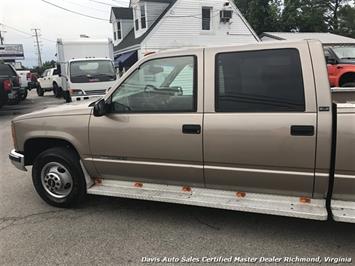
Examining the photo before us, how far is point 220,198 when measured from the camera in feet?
12.7

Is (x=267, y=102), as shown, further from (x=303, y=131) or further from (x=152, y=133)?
(x=152, y=133)

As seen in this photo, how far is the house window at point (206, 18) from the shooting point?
26531 mm

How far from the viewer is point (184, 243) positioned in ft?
12.3

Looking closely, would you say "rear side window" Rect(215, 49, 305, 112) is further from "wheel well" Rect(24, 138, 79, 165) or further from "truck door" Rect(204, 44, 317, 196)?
"wheel well" Rect(24, 138, 79, 165)

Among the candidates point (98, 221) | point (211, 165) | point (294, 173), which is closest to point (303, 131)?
point (294, 173)

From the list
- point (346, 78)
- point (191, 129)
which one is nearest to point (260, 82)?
point (191, 129)

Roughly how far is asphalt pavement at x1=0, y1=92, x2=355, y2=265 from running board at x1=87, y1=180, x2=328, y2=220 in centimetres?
33

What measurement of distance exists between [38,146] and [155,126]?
72.0 inches

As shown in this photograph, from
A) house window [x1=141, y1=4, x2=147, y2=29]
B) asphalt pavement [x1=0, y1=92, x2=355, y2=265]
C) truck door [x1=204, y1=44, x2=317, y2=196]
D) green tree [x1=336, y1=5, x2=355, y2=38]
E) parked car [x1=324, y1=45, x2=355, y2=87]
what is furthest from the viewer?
green tree [x1=336, y1=5, x2=355, y2=38]

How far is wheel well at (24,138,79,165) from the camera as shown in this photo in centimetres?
470

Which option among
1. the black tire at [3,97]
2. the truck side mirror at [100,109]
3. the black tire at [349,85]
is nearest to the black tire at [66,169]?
the truck side mirror at [100,109]

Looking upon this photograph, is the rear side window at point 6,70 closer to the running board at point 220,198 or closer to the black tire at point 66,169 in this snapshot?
the black tire at point 66,169

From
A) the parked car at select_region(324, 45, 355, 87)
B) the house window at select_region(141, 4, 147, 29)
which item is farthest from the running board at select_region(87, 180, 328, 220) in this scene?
the house window at select_region(141, 4, 147, 29)

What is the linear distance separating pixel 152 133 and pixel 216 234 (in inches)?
47.1
